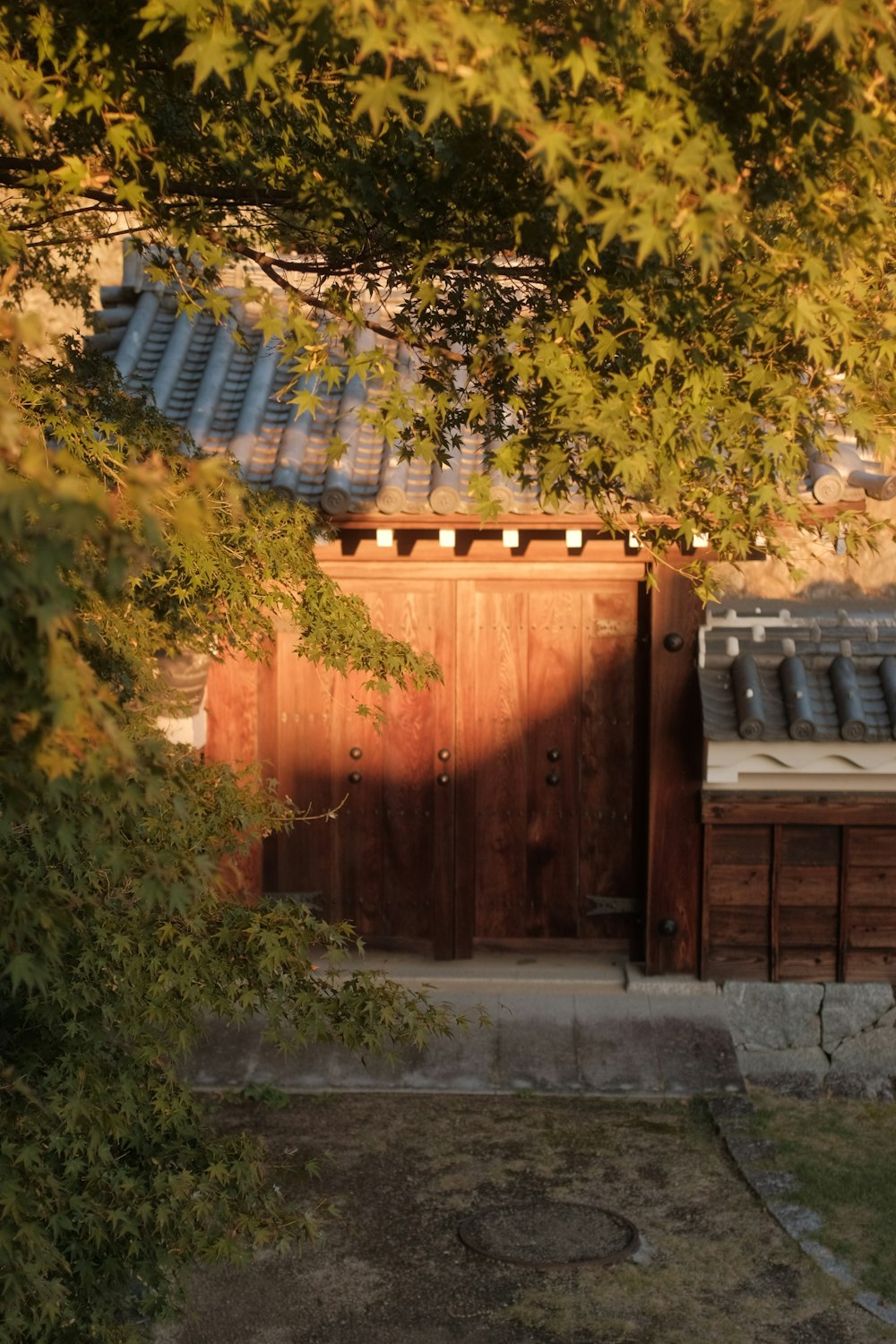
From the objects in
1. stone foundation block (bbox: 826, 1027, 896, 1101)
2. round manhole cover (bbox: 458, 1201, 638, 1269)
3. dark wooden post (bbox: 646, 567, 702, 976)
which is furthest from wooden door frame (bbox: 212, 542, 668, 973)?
round manhole cover (bbox: 458, 1201, 638, 1269)

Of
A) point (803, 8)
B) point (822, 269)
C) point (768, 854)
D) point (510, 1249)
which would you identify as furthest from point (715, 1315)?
point (803, 8)

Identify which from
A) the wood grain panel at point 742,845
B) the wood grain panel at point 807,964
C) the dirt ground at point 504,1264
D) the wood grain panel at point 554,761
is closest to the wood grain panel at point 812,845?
the wood grain panel at point 742,845

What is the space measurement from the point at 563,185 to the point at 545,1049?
6596mm

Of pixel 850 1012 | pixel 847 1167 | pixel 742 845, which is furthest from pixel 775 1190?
pixel 742 845

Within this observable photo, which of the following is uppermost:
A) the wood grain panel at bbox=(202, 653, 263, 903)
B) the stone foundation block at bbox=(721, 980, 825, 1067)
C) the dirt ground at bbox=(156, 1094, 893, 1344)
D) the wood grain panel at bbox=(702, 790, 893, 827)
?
the wood grain panel at bbox=(202, 653, 263, 903)

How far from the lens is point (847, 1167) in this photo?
24.8 feet

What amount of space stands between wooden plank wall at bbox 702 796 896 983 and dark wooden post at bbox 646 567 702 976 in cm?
11

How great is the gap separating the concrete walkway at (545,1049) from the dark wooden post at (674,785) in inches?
11.5

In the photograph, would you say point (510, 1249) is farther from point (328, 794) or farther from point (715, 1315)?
point (328, 794)

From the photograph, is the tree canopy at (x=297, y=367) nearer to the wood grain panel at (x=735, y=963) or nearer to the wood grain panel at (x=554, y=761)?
the wood grain panel at (x=554, y=761)

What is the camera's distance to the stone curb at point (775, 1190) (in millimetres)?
6195

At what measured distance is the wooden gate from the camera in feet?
30.9

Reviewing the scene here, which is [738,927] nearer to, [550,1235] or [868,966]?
[868,966]

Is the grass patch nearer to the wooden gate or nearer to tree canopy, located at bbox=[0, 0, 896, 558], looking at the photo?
the wooden gate
